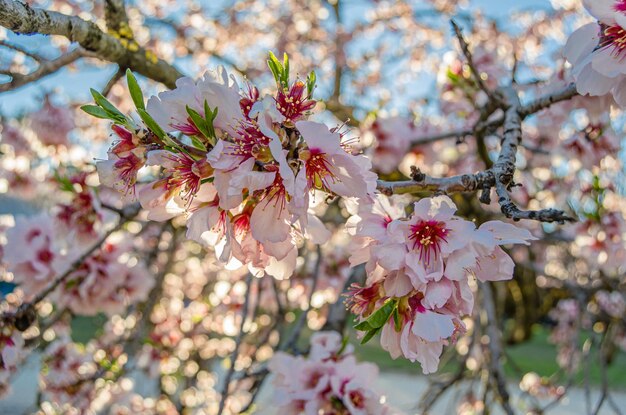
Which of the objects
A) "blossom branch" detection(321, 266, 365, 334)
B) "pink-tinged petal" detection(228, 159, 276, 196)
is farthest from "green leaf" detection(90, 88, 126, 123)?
"blossom branch" detection(321, 266, 365, 334)

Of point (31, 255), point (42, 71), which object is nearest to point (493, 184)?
point (42, 71)

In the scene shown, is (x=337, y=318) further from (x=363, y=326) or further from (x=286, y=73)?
(x=286, y=73)

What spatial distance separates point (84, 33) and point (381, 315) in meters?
1.00

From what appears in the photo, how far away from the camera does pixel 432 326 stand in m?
0.79

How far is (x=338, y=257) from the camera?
3.27 meters

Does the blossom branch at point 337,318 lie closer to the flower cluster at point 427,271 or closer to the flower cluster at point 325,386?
the flower cluster at point 325,386

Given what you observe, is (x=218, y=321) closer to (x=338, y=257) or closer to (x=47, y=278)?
(x=338, y=257)


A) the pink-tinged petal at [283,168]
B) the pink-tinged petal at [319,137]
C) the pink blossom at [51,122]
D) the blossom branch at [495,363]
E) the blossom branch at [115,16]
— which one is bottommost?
the blossom branch at [495,363]

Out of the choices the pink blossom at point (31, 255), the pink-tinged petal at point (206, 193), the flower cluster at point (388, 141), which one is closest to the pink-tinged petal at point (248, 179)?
the pink-tinged petal at point (206, 193)

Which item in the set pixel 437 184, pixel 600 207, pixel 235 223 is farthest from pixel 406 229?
pixel 600 207

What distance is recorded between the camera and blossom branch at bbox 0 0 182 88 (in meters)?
0.91

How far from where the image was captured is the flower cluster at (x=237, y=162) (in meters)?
0.74

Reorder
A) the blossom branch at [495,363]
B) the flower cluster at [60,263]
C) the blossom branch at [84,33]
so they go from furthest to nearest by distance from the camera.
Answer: the blossom branch at [495,363]
the flower cluster at [60,263]
the blossom branch at [84,33]

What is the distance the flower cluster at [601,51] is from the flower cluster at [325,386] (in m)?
0.82
